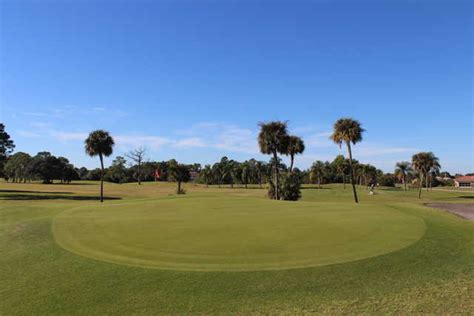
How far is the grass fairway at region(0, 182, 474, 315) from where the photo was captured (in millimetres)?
8273

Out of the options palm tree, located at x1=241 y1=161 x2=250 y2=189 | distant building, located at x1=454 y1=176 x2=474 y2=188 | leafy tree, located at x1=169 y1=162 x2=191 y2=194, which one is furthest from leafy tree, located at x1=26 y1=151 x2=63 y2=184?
distant building, located at x1=454 y1=176 x2=474 y2=188

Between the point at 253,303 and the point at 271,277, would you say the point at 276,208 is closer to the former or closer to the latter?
the point at 271,277

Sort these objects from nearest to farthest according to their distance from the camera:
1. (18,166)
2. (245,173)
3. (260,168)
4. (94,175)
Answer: (245,173) → (260,168) → (18,166) → (94,175)

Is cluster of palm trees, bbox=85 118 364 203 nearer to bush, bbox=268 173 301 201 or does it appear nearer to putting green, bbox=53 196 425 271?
bush, bbox=268 173 301 201

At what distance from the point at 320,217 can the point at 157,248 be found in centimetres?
824

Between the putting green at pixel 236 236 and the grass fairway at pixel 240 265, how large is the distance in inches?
1.6

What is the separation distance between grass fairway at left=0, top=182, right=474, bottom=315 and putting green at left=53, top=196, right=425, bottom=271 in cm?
4

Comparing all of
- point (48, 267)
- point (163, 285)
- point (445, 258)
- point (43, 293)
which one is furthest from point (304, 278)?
point (48, 267)

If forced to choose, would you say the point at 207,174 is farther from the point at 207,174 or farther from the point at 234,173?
the point at 234,173

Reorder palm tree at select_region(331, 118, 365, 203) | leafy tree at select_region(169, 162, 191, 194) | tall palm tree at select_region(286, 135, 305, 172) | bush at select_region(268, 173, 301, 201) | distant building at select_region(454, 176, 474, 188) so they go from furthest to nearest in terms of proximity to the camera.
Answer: distant building at select_region(454, 176, 474, 188) → leafy tree at select_region(169, 162, 191, 194) → tall palm tree at select_region(286, 135, 305, 172) → palm tree at select_region(331, 118, 365, 203) → bush at select_region(268, 173, 301, 201)

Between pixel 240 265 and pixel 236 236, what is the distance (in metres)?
3.19

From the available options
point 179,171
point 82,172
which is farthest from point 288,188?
point 82,172

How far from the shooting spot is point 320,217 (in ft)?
57.1

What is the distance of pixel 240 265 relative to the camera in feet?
34.1
